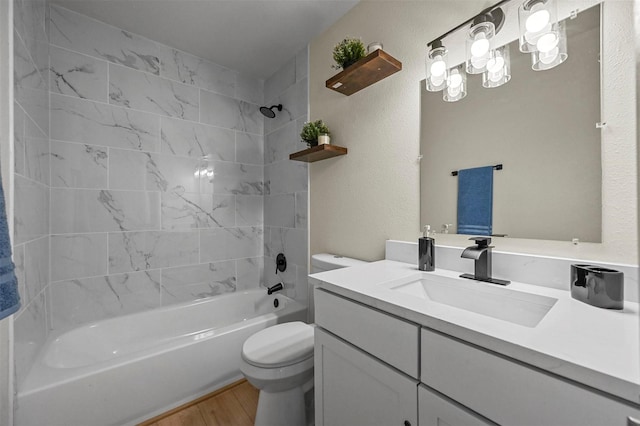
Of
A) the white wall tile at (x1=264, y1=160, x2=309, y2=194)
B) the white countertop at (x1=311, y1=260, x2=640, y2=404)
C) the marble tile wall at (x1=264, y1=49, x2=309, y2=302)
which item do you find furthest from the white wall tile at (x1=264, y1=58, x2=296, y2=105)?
the white countertop at (x1=311, y1=260, x2=640, y2=404)

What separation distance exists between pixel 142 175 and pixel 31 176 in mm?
676

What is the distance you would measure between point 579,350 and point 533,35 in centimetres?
103

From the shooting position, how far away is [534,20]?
2.99 ft

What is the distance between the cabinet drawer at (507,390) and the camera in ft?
1.45

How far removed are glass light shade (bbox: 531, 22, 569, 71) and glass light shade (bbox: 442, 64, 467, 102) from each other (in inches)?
10.5

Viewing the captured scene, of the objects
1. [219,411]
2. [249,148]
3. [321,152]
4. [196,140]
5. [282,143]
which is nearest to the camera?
[219,411]

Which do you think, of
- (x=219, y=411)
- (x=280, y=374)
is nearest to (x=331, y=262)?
(x=280, y=374)

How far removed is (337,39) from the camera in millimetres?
1772

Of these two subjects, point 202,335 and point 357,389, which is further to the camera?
point 202,335

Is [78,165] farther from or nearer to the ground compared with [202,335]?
farther from the ground

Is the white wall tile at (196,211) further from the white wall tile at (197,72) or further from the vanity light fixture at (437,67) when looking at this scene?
the vanity light fixture at (437,67)

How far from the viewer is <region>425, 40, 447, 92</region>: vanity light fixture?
118 cm

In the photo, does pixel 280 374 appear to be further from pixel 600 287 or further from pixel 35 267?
pixel 35 267

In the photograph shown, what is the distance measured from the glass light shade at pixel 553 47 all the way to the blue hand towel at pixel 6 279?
1631 millimetres
